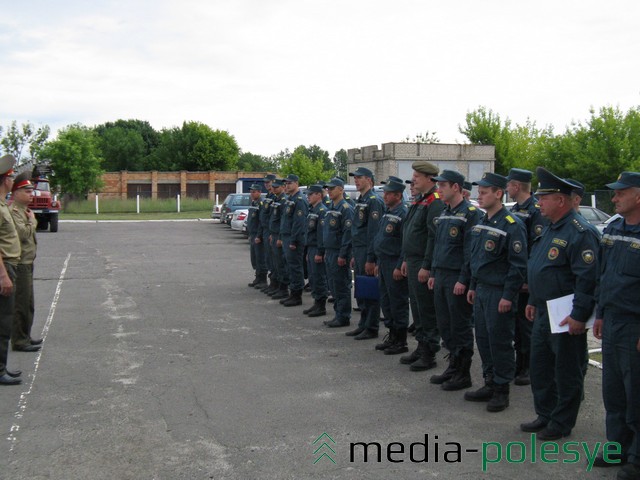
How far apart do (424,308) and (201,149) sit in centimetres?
6902

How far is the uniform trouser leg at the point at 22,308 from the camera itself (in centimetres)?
823

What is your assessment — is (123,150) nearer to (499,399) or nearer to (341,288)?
(341,288)

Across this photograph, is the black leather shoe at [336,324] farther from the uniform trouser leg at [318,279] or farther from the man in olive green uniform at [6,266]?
the man in olive green uniform at [6,266]

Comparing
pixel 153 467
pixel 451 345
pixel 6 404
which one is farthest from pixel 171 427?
pixel 451 345

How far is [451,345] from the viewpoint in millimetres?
6953

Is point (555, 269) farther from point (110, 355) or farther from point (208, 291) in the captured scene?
point (208, 291)

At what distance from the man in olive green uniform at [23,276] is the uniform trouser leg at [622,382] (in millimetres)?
6639

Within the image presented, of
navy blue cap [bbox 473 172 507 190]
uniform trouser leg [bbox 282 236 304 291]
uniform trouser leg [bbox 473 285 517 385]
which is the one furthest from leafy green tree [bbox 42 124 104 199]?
uniform trouser leg [bbox 473 285 517 385]

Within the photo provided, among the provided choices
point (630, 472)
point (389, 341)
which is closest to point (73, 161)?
point (389, 341)

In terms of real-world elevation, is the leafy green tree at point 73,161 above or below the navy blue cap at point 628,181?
above

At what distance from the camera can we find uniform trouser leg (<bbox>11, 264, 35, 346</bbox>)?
8.23m

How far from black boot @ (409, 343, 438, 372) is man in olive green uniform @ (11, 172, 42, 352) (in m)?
4.69

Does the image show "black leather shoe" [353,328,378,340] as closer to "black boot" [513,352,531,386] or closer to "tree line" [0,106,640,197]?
"black boot" [513,352,531,386]

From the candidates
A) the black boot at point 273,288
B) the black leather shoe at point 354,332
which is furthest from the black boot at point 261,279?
the black leather shoe at point 354,332
